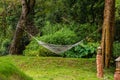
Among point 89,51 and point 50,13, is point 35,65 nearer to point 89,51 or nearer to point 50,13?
point 89,51

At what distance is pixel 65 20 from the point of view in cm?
1745

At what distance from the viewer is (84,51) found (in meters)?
14.3

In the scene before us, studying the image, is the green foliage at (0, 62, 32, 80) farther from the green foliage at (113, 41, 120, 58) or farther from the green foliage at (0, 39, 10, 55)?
the green foliage at (0, 39, 10, 55)

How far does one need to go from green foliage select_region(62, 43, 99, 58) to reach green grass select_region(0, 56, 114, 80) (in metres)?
2.59

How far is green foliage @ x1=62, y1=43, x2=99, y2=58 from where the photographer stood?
46.8 feet

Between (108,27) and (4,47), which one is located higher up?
(108,27)

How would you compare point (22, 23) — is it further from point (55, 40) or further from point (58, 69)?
point (58, 69)

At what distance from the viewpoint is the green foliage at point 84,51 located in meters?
14.3

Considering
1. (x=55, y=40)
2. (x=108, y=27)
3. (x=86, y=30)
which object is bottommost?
(x=55, y=40)

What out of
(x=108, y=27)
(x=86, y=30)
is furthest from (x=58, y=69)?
(x=86, y=30)

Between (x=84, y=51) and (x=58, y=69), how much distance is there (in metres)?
4.53

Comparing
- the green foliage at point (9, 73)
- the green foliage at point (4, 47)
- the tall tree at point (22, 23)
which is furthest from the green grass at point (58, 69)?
the green foliage at point (4, 47)

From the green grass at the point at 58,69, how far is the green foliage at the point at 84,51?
2587mm

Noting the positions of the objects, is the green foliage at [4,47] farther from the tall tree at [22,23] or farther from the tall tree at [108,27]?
the tall tree at [108,27]
